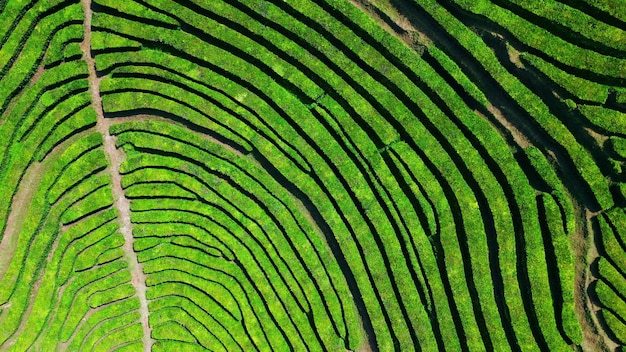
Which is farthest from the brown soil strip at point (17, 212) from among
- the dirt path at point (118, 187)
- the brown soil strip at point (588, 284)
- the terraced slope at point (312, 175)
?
the brown soil strip at point (588, 284)

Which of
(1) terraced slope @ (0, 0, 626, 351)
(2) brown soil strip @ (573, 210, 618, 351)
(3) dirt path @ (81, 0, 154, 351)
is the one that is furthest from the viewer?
(3) dirt path @ (81, 0, 154, 351)

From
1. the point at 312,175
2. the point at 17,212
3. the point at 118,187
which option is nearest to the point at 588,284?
the point at 312,175

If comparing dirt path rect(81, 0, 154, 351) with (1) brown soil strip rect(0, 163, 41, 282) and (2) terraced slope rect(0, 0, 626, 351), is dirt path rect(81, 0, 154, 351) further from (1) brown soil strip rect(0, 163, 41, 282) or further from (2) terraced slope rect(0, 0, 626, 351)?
(1) brown soil strip rect(0, 163, 41, 282)

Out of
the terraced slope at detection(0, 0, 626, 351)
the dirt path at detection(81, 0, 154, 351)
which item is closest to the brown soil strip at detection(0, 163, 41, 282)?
the terraced slope at detection(0, 0, 626, 351)

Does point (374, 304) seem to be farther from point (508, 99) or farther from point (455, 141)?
point (508, 99)

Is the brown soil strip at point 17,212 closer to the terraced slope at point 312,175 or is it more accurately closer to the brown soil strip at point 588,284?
the terraced slope at point 312,175

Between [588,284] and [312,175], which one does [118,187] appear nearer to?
[312,175]

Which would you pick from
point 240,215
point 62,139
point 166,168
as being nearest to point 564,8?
point 240,215
